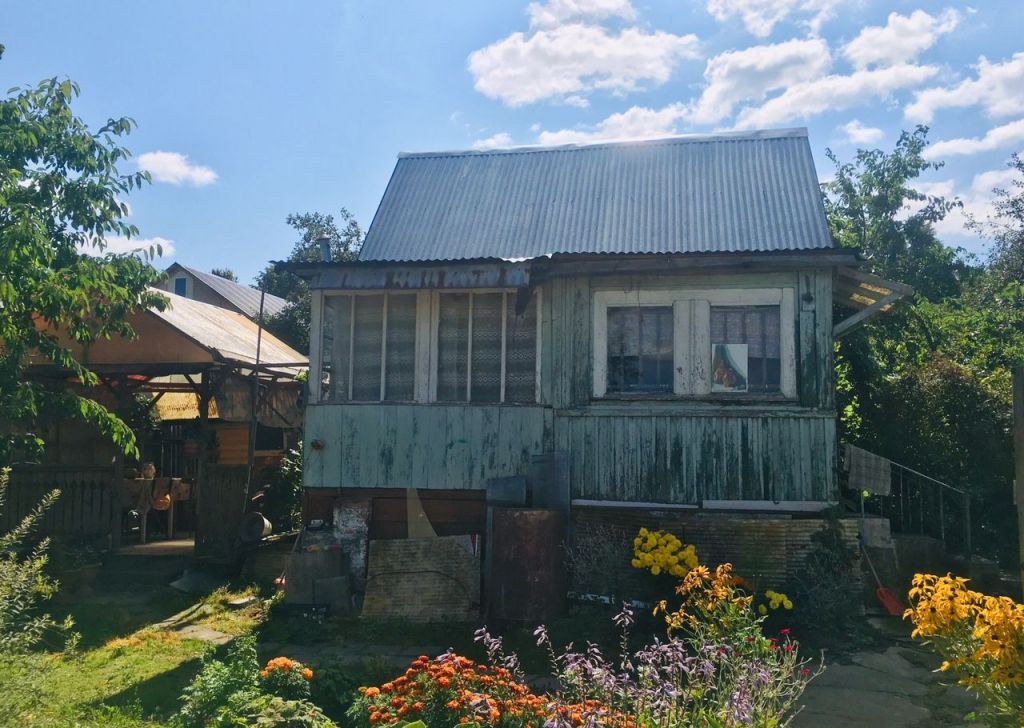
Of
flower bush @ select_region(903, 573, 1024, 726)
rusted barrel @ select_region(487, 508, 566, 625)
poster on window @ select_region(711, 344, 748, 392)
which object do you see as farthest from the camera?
poster on window @ select_region(711, 344, 748, 392)

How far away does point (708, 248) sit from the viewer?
9.59 metres

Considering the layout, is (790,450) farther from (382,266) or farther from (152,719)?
(152,719)

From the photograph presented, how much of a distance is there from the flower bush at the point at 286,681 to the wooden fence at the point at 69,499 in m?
7.95

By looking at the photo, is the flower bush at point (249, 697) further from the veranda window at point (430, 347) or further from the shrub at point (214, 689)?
the veranda window at point (430, 347)

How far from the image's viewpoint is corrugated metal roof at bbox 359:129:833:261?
9.98 meters

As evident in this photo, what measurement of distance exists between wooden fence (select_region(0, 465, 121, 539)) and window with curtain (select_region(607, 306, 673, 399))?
759 centimetres

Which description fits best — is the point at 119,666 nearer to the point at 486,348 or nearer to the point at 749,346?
the point at 486,348

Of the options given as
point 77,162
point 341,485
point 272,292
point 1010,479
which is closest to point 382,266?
point 341,485

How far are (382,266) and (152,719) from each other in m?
4.92

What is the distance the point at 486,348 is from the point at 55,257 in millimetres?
4900

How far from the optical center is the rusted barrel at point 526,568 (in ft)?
25.5

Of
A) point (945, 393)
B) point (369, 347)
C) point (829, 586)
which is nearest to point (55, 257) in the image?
point (369, 347)

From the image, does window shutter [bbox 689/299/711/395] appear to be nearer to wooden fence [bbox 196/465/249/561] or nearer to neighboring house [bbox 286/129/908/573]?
neighboring house [bbox 286/129/908/573]

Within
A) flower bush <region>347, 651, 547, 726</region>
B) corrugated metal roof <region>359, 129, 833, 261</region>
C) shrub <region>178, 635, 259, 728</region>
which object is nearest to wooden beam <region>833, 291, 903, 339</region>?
corrugated metal roof <region>359, 129, 833, 261</region>
